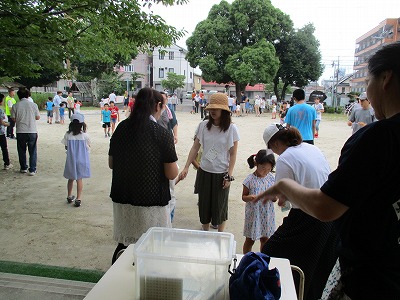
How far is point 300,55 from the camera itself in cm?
3147

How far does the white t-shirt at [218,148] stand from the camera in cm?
395

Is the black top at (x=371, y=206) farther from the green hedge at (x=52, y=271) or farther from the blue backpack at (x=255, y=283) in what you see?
the green hedge at (x=52, y=271)

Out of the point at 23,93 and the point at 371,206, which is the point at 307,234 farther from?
the point at 23,93

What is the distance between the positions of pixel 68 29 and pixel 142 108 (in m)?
4.30

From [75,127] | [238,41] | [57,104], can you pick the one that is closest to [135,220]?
[75,127]

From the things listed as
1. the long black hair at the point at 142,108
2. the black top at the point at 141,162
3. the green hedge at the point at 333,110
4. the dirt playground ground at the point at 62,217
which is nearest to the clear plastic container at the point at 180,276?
the black top at the point at 141,162

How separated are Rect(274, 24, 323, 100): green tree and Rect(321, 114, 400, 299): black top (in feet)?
105

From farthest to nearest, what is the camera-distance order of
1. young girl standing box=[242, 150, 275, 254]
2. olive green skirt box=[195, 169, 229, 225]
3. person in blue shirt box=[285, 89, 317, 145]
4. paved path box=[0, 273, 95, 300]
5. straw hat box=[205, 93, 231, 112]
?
person in blue shirt box=[285, 89, 317, 145] → olive green skirt box=[195, 169, 229, 225] → straw hat box=[205, 93, 231, 112] → young girl standing box=[242, 150, 275, 254] → paved path box=[0, 273, 95, 300]

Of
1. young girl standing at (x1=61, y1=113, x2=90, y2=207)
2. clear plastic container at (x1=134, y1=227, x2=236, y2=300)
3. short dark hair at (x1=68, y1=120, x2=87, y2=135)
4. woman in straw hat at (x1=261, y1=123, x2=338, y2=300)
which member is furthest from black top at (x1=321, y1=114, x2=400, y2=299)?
short dark hair at (x1=68, y1=120, x2=87, y2=135)

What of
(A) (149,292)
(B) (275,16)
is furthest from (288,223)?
(B) (275,16)

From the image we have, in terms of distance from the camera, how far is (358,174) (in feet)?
3.83

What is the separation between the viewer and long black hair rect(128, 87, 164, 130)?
2.64 meters

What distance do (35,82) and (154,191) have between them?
3856cm

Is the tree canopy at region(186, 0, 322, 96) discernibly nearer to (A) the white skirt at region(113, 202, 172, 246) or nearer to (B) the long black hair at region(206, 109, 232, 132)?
(B) the long black hair at region(206, 109, 232, 132)
